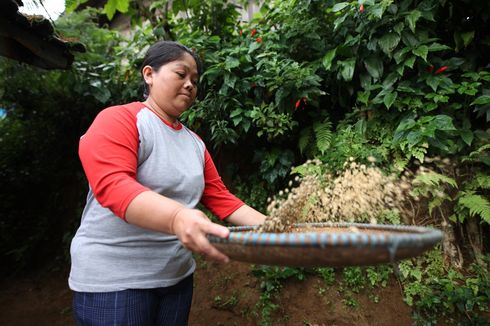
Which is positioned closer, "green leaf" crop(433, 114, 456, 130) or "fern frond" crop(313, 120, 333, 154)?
"green leaf" crop(433, 114, 456, 130)

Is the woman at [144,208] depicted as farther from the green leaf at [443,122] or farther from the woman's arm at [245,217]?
the green leaf at [443,122]

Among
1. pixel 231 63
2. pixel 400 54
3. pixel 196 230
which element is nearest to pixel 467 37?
pixel 400 54

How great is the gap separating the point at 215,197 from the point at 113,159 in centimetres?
76

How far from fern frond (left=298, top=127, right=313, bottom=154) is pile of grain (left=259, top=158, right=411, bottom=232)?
1.97 ft

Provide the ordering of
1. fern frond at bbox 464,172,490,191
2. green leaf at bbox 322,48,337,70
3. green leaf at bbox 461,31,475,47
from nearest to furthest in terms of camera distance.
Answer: fern frond at bbox 464,172,490,191 → green leaf at bbox 461,31,475,47 → green leaf at bbox 322,48,337,70

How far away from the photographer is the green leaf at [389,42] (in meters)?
2.72

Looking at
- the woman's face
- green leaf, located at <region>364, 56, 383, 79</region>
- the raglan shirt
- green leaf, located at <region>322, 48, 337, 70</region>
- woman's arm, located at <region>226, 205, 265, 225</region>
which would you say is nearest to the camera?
the raglan shirt

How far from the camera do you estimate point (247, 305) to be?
3.22 meters

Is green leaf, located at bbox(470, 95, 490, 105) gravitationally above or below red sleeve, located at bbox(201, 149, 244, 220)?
below

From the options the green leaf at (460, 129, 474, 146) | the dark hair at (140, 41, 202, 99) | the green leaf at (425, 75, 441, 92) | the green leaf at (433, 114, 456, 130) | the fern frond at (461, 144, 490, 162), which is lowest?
the fern frond at (461, 144, 490, 162)

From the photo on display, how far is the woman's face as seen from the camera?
1.41 m

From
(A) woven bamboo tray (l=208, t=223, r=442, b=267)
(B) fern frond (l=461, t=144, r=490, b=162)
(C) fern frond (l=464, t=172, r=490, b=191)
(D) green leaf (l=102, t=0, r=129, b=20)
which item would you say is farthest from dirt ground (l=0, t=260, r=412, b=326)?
(D) green leaf (l=102, t=0, r=129, b=20)

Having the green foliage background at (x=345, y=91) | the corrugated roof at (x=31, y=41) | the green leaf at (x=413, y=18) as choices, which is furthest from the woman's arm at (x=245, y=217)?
the corrugated roof at (x=31, y=41)

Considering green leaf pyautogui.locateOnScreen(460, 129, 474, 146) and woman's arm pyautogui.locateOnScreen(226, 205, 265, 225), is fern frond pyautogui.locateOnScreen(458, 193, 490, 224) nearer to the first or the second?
green leaf pyautogui.locateOnScreen(460, 129, 474, 146)
